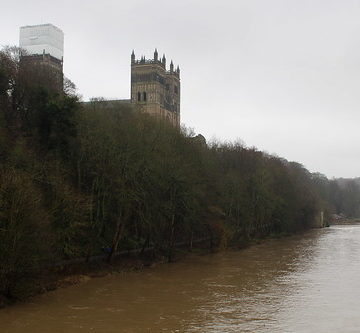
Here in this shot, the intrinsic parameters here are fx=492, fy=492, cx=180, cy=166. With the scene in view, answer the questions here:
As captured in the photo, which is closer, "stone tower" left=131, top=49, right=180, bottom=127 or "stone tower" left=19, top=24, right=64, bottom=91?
"stone tower" left=19, top=24, right=64, bottom=91

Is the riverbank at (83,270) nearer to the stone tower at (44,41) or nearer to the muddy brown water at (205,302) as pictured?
the muddy brown water at (205,302)

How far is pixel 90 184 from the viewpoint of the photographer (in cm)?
4150

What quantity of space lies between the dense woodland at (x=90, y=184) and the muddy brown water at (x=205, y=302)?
10.4 ft

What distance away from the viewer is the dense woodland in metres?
27.6

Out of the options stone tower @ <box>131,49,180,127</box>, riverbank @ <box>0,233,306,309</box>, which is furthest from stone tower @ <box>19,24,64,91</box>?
riverbank @ <box>0,233,306,309</box>

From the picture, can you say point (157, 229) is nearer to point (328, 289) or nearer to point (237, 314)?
point (328, 289)

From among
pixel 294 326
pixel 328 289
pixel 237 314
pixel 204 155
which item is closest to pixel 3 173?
pixel 237 314

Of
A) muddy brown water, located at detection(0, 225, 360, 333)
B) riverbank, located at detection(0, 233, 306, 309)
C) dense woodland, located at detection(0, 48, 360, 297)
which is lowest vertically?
muddy brown water, located at detection(0, 225, 360, 333)

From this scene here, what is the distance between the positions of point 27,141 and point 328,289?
26153mm

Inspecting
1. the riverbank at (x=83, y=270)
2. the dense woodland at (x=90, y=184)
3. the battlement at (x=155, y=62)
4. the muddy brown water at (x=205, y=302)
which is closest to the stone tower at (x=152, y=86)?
the battlement at (x=155, y=62)

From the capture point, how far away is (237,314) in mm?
25516

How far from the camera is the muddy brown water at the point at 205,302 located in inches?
922

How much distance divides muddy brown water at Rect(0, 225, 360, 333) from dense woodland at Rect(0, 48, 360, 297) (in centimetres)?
316

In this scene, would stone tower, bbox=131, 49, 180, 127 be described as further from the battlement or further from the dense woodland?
the dense woodland
